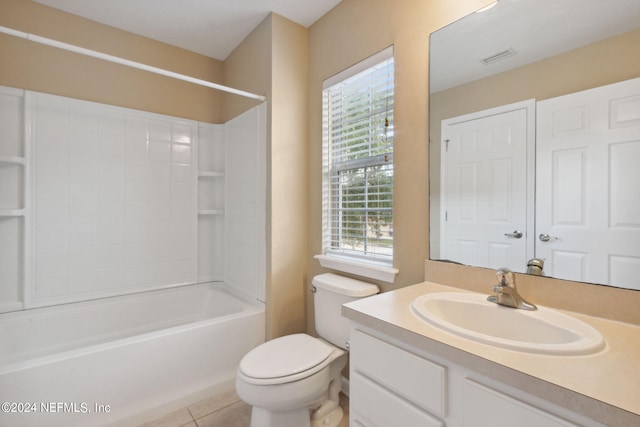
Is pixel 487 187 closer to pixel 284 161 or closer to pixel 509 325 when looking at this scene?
pixel 509 325

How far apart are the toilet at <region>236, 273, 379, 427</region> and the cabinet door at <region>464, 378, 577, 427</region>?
82cm

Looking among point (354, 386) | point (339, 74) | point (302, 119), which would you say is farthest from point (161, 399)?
point (339, 74)

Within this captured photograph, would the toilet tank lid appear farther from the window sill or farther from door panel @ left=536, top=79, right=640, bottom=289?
door panel @ left=536, top=79, right=640, bottom=289

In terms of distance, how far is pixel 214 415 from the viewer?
1.70 metres

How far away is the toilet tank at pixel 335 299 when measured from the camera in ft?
5.28

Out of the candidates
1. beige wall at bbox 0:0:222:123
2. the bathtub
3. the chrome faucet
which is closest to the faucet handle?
the chrome faucet

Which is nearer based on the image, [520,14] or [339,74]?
[520,14]

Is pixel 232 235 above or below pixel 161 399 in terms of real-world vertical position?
above

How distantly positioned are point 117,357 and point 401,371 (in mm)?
1512

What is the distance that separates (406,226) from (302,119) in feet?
3.81

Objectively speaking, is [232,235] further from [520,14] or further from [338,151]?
[520,14]

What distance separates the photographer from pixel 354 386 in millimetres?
1047

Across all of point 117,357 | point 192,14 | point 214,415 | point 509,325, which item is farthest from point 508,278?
point 192,14

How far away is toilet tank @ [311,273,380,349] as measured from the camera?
5.28 ft
